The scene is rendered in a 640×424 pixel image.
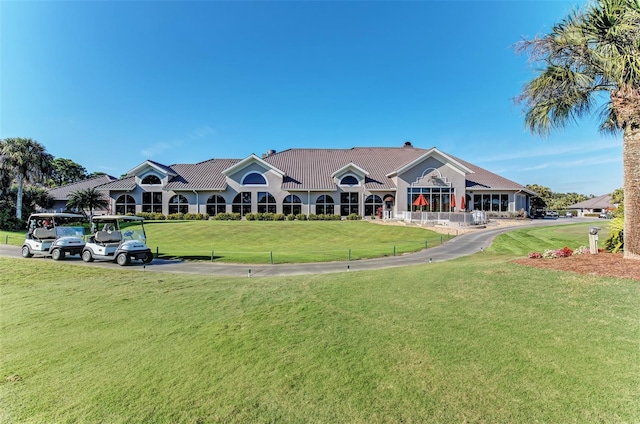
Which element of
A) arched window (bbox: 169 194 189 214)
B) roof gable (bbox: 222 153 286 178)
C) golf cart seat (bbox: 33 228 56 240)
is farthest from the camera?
arched window (bbox: 169 194 189 214)

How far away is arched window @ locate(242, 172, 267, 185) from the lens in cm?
3891

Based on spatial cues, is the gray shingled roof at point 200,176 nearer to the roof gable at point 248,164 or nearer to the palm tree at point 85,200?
the roof gable at point 248,164

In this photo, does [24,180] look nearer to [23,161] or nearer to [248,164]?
[23,161]

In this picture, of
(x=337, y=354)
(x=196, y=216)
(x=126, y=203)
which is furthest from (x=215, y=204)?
(x=337, y=354)

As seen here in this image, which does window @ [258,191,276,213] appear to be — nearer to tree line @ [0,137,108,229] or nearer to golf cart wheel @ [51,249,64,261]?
tree line @ [0,137,108,229]

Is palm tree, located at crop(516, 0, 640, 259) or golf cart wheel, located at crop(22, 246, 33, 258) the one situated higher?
palm tree, located at crop(516, 0, 640, 259)

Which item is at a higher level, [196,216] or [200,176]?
[200,176]

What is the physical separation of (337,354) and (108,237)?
15596mm

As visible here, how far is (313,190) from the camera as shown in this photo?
125 feet

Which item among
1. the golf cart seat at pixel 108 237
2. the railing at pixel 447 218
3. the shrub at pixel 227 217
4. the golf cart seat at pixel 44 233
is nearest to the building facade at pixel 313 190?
the shrub at pixel 227 217

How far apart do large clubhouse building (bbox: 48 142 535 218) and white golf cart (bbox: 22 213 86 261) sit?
21.0 metres

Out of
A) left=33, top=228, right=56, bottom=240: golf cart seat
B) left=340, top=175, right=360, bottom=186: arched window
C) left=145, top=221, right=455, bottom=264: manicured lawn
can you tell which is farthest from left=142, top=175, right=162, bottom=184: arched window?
left=33, top=228, right=56, bottom=240: golf cart seat

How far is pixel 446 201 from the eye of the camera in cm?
3812

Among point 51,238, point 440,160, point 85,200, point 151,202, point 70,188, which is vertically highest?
point 440,160
